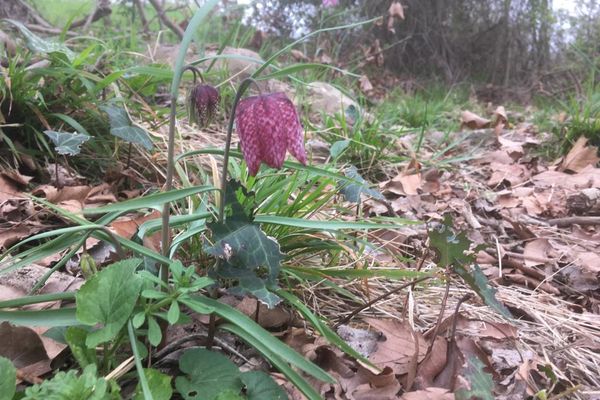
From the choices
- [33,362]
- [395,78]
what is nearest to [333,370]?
[33,362]

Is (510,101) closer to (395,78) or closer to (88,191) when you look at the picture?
(395,78)

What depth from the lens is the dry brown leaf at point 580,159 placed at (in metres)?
2.44

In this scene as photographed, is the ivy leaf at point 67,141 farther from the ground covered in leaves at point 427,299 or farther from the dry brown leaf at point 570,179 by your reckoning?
the dry brown leaf at point 570,179

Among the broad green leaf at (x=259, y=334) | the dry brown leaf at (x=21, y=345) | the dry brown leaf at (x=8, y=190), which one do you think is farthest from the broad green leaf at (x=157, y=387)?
the dry brown leaf at (x=8, y=190)

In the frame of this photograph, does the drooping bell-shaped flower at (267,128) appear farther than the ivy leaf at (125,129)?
No

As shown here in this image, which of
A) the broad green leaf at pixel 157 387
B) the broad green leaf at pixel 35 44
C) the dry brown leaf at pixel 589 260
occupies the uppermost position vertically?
the broad green leaf at pixel 35 44

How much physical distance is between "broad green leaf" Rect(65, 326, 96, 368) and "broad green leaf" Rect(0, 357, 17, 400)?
97mm

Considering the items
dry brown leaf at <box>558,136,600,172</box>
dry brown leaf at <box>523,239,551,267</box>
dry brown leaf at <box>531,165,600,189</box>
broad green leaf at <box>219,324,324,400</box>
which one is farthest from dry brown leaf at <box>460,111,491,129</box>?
broad green leaf at <box>219,324,324,400</box>

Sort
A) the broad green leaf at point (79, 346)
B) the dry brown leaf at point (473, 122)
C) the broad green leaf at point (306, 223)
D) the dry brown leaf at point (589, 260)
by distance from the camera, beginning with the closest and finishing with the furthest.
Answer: the broad green leaf at point (79, 346), the broad green leaf at point (306, 223), the dry brown leaf at point (589, 260), the dry brown leaf at point (473, 122)

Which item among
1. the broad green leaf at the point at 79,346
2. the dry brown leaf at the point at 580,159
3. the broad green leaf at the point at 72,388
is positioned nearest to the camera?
the broad green leaf at the point at 72,388

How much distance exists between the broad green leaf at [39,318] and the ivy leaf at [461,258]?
2.13 ft

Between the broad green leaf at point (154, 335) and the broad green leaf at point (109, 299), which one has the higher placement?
the broad green leaf at point (109, 299)

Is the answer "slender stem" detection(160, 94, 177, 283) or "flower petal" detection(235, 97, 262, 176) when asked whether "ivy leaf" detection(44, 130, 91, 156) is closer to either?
"slender stem" detection(160, 94, 177, 283)

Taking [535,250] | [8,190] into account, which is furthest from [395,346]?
[8,190]
